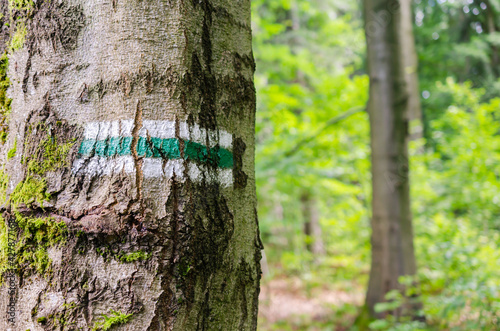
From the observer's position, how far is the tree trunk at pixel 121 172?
637 mm

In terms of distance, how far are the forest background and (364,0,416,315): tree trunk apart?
1.09ft

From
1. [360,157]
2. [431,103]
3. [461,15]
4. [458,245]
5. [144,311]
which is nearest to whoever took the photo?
[144,311]

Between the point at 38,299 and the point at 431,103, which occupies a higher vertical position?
the point at 431,103

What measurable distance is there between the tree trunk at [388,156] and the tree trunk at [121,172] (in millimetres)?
4085

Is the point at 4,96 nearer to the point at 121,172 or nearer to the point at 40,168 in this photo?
the point at 40,168

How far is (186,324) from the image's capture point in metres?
0.65

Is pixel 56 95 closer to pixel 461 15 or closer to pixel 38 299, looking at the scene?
pixel 38 299

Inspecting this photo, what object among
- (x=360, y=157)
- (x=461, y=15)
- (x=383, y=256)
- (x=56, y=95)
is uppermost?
(x=461, y=15)

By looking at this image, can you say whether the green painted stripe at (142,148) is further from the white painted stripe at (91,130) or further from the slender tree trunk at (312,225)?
the slender tree trunk at (312,225)

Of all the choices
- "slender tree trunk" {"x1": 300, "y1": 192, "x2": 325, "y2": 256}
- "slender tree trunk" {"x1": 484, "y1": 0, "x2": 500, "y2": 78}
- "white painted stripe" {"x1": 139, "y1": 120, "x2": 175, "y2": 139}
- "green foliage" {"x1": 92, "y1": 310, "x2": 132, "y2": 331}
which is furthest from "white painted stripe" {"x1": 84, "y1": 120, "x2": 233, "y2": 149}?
"slender tree trunk" {"x1": 484, "y1": 0, "x2": 500, "y2": 78}

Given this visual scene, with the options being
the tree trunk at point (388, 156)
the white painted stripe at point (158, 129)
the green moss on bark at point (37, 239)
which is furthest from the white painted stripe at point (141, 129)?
the tree trunk at point (388, 156)

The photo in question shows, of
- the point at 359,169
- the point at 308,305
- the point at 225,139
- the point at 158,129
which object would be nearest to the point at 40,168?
the point at 158,129

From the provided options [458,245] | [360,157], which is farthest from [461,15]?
[458,245]

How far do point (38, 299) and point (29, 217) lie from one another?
154 millimetres
